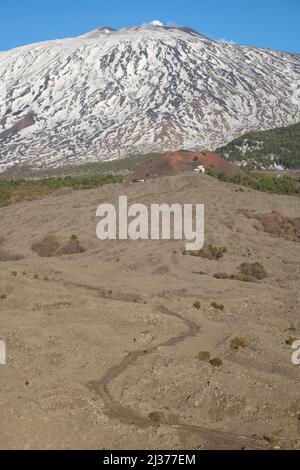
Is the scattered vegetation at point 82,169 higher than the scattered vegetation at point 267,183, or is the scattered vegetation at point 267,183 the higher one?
the scattered vegetation at point 82,169

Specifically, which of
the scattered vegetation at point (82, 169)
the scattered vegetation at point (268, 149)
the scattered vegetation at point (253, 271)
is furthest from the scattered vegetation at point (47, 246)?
the scattered vegetation at point (82, 169)

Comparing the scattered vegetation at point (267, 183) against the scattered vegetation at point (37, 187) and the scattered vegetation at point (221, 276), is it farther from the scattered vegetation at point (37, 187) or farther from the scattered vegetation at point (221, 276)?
the scattered vegetation at point (221, 276)

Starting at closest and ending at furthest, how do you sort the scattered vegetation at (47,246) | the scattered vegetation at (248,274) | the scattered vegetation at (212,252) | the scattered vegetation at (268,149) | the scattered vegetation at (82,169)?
the scattered vegetation at (248,274)
the scattered vegetation at (212,252)
the scattered vegetation at (47,246)
the scattered vegetation at (268,149)
the scattered vegetation at (82,169)

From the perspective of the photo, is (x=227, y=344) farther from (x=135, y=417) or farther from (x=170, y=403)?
(x=135, y=417)

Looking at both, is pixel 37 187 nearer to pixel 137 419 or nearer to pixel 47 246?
pixel 47 246

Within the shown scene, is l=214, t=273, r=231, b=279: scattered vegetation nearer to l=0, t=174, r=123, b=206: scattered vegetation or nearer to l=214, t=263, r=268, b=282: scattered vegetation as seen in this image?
l=214, t=263, r=268, b=282: scattered vegetation

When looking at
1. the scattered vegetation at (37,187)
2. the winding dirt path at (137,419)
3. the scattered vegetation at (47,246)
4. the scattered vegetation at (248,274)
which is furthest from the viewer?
the scattered vegetation at (37,187)

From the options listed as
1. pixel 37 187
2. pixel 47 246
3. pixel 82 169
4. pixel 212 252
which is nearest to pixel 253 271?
pixel 212 252

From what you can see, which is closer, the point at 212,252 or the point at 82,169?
the point at 212,252

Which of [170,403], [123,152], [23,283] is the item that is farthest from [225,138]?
[170,403]

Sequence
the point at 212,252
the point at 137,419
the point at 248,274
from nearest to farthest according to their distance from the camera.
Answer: the point at 137,419 < the point at 248,274 < the point at 212,252

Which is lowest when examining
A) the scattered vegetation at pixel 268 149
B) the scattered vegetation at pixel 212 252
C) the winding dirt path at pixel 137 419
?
the winding dirt path at pixel 137 419
